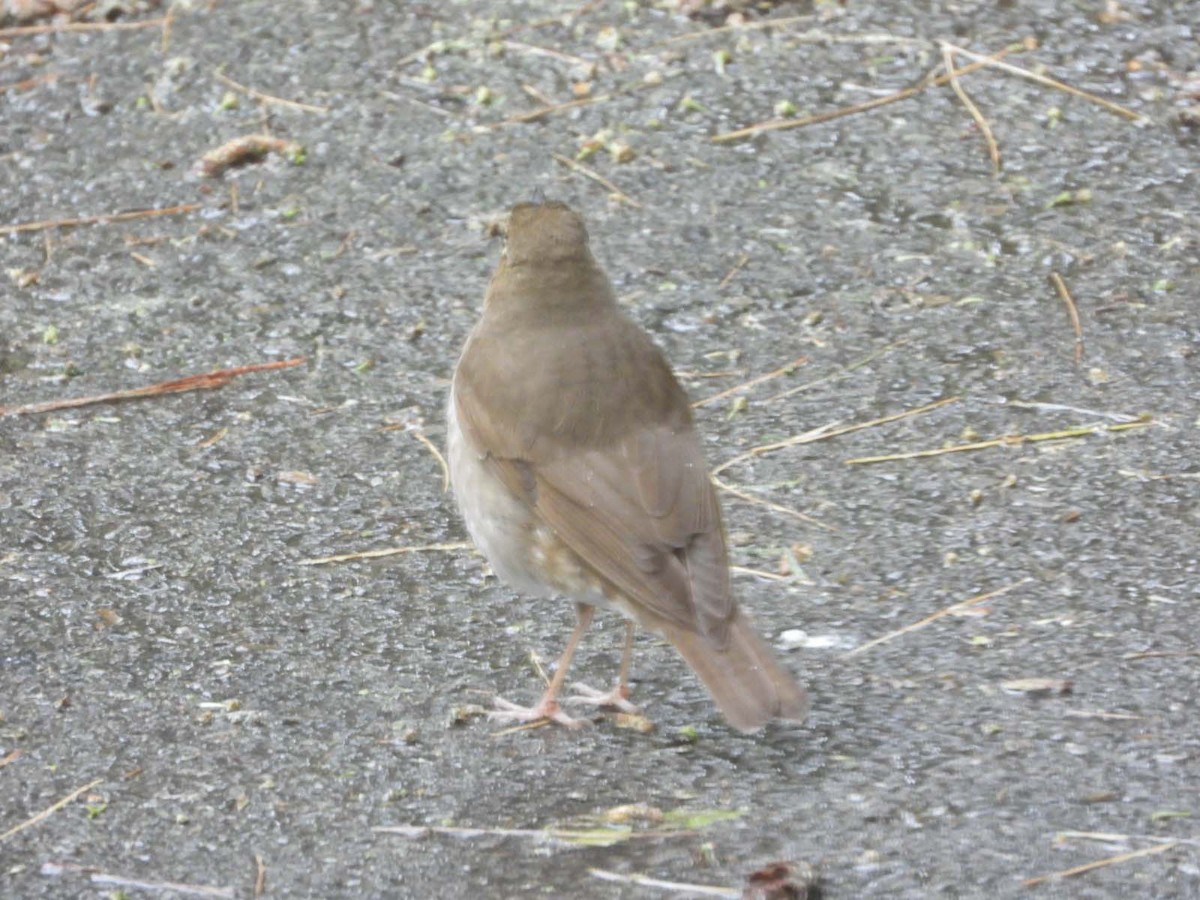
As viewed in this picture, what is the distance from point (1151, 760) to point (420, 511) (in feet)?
7.26

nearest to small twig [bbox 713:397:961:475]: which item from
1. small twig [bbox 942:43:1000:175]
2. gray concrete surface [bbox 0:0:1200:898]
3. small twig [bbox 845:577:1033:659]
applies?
gray concrete surface [bbox 0:0:1200:898]

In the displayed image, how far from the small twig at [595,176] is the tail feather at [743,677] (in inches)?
111

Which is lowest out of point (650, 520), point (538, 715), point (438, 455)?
point (438, 455)

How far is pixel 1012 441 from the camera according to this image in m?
5.22

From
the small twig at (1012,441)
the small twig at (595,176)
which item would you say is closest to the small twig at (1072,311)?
the small twig at (1012,441)

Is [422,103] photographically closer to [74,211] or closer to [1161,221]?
[74,211]

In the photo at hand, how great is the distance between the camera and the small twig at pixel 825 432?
17.4 feet

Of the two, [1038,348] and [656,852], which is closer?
[656,852]

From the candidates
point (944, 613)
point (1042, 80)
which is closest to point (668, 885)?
point (944, 613)

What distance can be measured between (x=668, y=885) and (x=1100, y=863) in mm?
821

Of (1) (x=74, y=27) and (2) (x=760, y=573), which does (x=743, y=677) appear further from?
(1) (x=74, y=27)

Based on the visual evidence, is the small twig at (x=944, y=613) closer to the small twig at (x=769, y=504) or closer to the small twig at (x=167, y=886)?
the small twig at (x=769, y=504)

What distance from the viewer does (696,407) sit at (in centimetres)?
553

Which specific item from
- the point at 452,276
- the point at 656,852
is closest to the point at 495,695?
the point at 656,852
